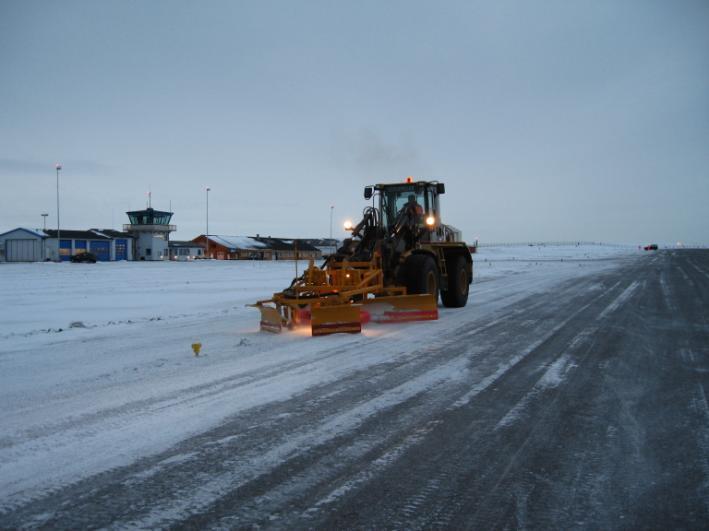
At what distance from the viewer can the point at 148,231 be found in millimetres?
68375

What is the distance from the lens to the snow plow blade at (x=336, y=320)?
7.95m

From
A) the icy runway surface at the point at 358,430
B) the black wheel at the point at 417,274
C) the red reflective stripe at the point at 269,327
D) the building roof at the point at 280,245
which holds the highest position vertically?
the building roof at the point at 280,245

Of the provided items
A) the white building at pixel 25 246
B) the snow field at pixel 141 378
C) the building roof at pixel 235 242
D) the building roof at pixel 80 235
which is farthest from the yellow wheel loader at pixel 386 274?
the building roof at pixel 235 242

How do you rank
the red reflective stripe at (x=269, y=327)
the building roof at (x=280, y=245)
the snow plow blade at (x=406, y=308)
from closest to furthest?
the red reflective stripe at (x=269, y=327), the snow plow blade at (x=406, y=308), the building roof at (x=280, y=245)

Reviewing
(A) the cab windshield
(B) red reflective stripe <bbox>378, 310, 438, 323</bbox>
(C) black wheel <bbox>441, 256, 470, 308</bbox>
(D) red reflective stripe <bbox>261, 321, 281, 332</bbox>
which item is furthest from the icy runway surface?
(A) the cab windshield

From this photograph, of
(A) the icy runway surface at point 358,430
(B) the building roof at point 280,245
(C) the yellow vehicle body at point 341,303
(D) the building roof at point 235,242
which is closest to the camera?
(A) the icy runway surface at point 358,430

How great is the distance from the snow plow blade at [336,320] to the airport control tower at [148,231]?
213 ft

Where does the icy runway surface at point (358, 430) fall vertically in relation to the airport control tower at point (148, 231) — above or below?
below

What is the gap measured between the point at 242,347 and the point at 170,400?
2.45m

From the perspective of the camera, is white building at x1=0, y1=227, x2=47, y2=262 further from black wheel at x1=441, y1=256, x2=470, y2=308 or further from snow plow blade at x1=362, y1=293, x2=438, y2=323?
snow plow blade at x1=362, y1=293, x2=438, y2=323

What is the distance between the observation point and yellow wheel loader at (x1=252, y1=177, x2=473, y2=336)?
853 cm

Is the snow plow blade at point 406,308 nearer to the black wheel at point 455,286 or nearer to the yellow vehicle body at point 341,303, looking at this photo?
the yellow vehicle body at point 341,303

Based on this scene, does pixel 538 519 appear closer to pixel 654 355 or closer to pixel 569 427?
pixel 569 427

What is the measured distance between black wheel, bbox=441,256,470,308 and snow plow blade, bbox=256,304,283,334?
4715mm
